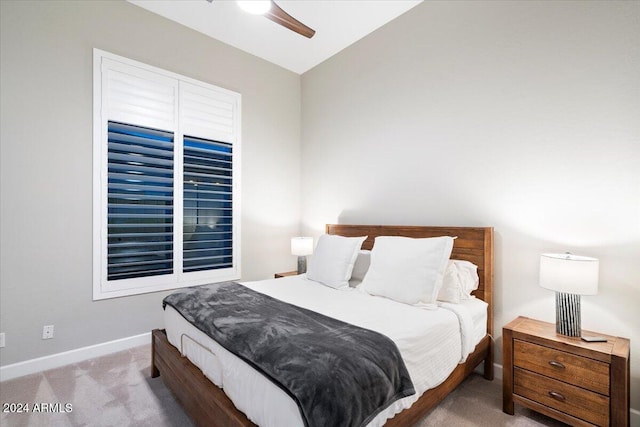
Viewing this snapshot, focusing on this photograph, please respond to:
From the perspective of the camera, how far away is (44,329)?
250 centimetres

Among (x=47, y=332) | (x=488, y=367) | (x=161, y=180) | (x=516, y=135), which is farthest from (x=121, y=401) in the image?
(x=516, y=135)

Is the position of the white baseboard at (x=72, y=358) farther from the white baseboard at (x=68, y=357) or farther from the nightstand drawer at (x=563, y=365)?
the nightstand drawer at (x=563, y=365)

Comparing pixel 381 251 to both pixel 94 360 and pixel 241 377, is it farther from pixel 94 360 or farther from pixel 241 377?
pixel 94 360

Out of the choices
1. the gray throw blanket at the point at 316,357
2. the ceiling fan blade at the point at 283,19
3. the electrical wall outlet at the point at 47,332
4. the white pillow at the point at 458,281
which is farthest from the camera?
the electrical wall outlet at the point at 47,332

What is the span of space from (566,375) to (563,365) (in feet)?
0.18

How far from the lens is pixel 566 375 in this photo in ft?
5.64

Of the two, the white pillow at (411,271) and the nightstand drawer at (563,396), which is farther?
the white pillow at (411,271)

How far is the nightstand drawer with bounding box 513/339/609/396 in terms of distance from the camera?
1610 millimetres

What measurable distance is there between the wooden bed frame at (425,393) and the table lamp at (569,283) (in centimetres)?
53

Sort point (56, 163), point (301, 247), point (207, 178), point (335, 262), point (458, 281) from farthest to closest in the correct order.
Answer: point (301, 247)
point (207, 178)
point (335, 262)
point (56, 163)
point (458, 281)

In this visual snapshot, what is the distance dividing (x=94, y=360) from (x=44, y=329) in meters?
0.48

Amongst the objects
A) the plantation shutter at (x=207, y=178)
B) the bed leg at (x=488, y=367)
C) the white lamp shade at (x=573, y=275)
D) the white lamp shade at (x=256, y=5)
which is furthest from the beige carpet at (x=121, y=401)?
the white lamp shade at (x=256, y=5)

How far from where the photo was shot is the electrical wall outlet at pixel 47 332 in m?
2.50

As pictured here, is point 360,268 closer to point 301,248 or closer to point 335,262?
point 335,262
